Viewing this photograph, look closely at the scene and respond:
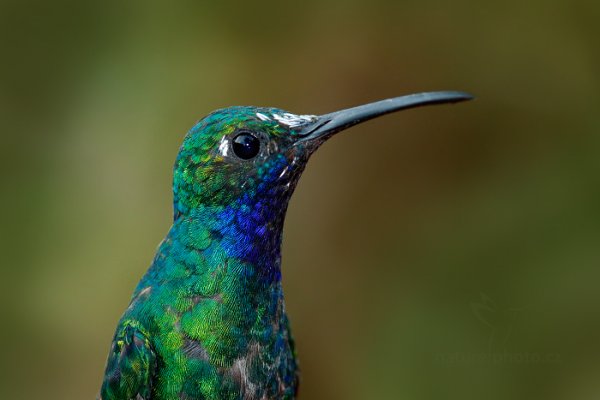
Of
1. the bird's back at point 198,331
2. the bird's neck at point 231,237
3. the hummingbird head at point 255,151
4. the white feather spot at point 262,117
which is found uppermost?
the white feather spot at point 262,117

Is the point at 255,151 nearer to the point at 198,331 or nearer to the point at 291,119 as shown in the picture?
the point at 291,119

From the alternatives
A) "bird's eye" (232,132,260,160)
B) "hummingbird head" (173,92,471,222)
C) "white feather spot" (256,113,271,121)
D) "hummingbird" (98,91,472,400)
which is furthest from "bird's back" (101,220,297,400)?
"white feather spot" (256,113,271,121)

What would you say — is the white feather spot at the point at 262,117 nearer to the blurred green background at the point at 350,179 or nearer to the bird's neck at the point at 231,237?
the bird's neck at the point at 231,237

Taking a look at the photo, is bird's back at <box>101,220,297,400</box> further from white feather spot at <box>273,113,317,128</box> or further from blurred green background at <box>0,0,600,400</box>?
blurred green background at <box>0,0,600,400</box>

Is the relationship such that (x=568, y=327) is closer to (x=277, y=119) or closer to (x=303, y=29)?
(x=303, y=29)

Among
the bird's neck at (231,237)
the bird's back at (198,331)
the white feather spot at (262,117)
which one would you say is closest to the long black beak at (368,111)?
the white feather spot at (262,117)

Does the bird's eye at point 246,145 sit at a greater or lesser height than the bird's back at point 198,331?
greater

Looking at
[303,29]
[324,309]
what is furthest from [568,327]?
[303,29]

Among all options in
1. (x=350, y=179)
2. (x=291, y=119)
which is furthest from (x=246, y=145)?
(x=350, y=179)

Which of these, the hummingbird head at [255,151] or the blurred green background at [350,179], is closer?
the hummingbird head at [255,151]
